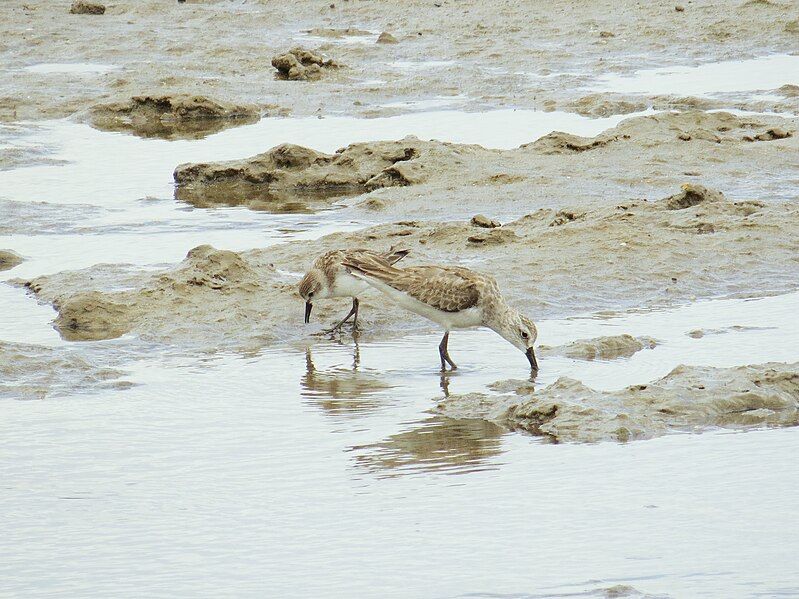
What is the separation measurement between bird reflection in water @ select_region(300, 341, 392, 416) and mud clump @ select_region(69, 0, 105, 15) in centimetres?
1996

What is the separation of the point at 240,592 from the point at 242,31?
21881mm

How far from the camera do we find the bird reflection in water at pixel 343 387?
26.4 ft

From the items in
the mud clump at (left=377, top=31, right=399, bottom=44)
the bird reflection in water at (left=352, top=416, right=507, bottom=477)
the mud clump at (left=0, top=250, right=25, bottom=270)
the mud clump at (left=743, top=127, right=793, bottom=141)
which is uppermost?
the mud clump at (left=377, top=31, right=399, bottom=44)

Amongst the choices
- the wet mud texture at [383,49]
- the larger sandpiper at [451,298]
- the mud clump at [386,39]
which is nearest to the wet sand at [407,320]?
the wet mud texture at [383,49]

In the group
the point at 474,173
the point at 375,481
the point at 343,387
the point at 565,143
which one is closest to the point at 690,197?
the point at 474,173

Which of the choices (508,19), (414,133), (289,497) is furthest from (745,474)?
(508,19)

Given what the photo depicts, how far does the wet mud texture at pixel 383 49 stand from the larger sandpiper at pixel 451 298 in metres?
9.46

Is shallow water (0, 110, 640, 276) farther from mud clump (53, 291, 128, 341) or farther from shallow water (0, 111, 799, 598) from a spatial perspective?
shallow water (0, 111, 799, 598)

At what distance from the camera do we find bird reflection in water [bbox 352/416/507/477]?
268 inches

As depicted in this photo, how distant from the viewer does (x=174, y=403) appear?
8.02 metres

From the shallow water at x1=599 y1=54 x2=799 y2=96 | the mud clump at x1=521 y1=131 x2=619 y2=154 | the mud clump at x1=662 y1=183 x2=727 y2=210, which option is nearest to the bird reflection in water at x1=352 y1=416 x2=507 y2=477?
the mud clump at x1=662 y1=183 x2=727 y2=210

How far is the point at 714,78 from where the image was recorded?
66.7 feet

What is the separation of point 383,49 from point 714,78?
624cm

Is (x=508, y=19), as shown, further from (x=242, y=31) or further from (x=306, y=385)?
(x=306, y=385)
